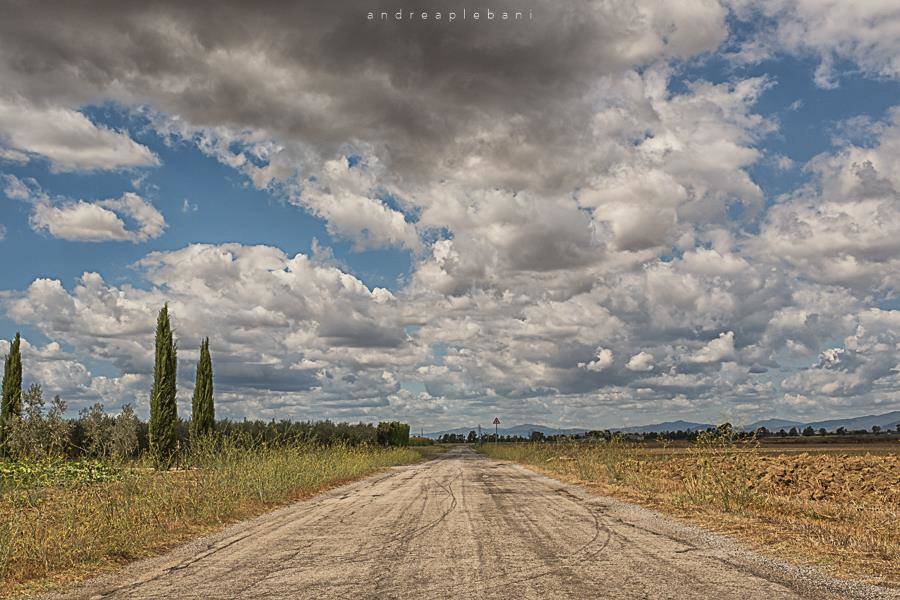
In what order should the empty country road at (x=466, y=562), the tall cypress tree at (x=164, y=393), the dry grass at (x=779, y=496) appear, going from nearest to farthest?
the empty country road at (x=466, y=562)
the dry grass at (x=779, y=496)
the tall cypress tree at (x=164, y=393)

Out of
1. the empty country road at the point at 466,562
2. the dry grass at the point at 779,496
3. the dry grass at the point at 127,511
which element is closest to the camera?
the empty country road at the point at 466,562

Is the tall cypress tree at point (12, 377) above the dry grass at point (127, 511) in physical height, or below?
above

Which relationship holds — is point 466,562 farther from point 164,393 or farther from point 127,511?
point 164,393

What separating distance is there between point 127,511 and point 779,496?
15.4 m

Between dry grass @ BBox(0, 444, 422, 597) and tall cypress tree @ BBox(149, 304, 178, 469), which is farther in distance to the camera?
tall cypress tree @ BBox(149, 304, 178, 469)

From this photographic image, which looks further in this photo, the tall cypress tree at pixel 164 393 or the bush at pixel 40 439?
the tall cypress tree at pixel 164 393

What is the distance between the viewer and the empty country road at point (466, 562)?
7.45 metres

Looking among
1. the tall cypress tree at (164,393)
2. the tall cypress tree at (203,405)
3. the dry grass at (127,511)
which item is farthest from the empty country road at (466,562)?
the tall cypress tree at (203,405)

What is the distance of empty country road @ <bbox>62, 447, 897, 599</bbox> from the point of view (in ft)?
24.4

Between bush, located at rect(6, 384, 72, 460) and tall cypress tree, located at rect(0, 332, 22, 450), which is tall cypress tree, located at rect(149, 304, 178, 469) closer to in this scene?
tall cypress tree, located at rect(0, 332, 22, 450)

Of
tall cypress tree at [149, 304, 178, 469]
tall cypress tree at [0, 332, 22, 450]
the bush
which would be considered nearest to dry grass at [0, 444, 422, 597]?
the bush

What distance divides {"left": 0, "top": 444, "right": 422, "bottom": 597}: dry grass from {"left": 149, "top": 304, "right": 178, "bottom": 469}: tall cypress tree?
18851 mm

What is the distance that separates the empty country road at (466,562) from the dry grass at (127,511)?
728 mm

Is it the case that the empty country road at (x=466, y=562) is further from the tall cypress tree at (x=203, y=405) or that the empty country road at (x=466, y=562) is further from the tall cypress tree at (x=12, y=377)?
the tall cypress tree at (x=12, y=377)
